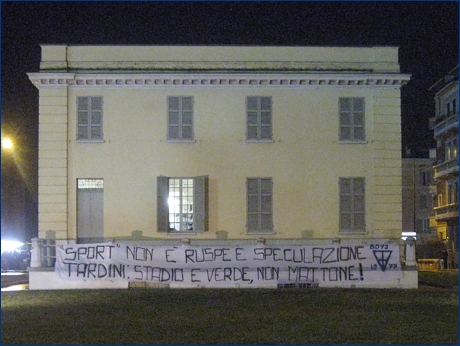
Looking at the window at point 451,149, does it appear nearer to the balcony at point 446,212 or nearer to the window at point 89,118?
the balcony at point 446,212

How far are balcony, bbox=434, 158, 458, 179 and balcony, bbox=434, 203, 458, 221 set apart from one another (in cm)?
254

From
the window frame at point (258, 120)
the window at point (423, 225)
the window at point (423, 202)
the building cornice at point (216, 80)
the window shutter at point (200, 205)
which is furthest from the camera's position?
the window at point (423, 202)

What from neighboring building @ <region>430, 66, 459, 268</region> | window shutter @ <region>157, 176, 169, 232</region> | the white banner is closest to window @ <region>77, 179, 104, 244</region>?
window shutter @ <region>157, 176, 169, 232</region>

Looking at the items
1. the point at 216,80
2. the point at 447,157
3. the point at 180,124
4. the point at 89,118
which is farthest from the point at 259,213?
the point at 447,157

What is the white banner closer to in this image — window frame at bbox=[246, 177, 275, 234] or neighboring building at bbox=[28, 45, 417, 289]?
neighboring building at bbox=[28, 45, 417, 289]

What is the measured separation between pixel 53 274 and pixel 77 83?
22.9 ft

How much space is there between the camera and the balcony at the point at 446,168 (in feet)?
199

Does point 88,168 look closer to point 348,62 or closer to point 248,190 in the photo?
point 248,190

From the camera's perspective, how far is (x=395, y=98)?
2895 cm

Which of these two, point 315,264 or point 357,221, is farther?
point 357,221

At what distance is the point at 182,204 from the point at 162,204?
0.72m

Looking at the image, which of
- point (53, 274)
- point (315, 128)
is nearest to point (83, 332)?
point (53, 274)

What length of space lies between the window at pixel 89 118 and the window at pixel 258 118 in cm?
529

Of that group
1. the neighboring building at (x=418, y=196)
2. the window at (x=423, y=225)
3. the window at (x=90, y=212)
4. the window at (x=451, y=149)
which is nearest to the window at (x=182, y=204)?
the window at (x=90, y=212)
